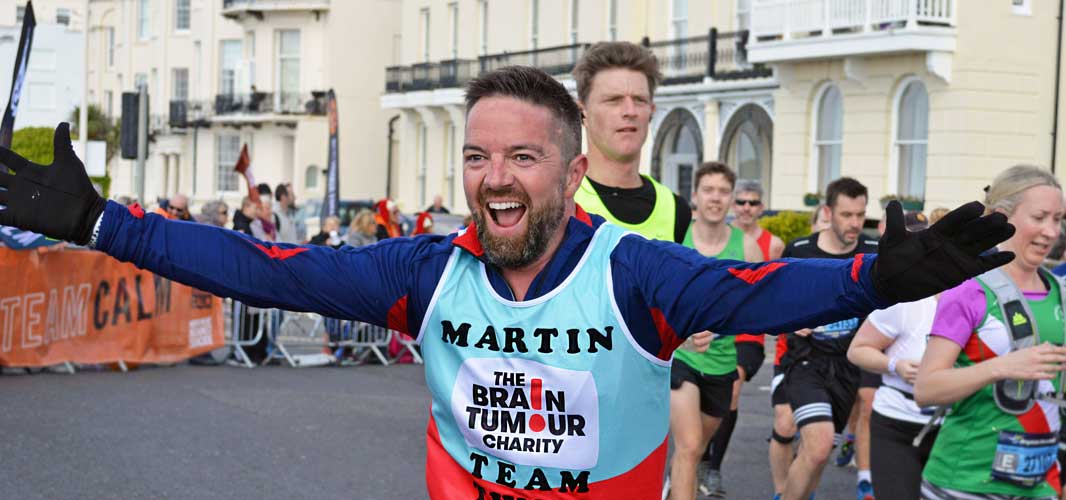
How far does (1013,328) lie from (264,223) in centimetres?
1381

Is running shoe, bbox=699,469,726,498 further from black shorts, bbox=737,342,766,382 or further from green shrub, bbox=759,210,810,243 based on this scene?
green shrub, bbox=759,210,810,243

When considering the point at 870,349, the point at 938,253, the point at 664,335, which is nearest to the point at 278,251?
the point at 664,335

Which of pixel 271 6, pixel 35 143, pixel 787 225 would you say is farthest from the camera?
pixel 271 6

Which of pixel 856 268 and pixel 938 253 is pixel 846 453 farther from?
pixel 938 253

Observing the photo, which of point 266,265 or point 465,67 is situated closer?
point 266,265

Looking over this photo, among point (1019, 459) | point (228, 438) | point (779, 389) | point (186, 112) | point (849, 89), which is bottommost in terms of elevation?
point (228, 438)

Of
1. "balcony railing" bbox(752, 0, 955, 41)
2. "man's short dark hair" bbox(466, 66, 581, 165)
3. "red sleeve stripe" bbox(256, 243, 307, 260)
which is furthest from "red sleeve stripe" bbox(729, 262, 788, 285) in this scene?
"balcony railing" bbox(752, 0, 955, 41)

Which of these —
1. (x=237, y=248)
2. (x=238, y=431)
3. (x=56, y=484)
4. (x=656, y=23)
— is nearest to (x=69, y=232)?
(x=237, y=248)

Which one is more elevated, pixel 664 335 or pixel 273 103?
pixel 273 103

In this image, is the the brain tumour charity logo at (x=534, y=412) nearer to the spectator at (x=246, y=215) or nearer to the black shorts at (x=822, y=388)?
the black shorts at (x=822, y=388)

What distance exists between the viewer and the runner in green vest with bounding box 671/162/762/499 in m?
7.80

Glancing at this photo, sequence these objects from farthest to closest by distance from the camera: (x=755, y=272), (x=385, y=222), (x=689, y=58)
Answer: (x=689, y=58) < (x=385, y=222) < (x=755, y=272)

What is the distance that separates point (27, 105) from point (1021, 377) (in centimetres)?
2018

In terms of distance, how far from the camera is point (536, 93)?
12.4 feet
